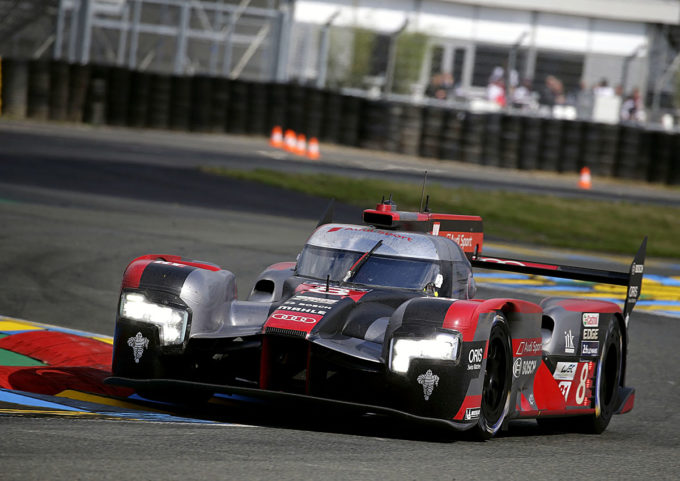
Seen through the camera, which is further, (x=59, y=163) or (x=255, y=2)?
(x=255, y=2)

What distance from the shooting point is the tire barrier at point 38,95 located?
2872 centimetres

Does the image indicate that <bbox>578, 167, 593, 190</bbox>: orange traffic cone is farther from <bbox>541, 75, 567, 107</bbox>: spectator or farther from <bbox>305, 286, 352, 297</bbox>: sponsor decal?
<bbox>305, 286, 352, 297</bbox>: sponsor decal

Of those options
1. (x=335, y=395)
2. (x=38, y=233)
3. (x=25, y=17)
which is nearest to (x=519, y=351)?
(x=335, y=395)

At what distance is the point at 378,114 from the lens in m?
32.0

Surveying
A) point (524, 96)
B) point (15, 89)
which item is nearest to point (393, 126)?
point (524, 96)

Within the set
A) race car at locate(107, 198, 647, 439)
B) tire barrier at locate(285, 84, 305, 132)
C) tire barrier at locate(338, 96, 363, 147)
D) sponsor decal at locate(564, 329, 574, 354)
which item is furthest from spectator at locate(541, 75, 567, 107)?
sponsor decal at locate(564, 329, 574, 354)

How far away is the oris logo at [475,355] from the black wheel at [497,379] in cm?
22

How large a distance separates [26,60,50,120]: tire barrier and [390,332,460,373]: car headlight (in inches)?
954

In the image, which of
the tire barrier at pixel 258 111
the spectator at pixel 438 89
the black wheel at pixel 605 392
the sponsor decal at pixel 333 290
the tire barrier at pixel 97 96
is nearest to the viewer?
the sponsor decal at pixel 333 290

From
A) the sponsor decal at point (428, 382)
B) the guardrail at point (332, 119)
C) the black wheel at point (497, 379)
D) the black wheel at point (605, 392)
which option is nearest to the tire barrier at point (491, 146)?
the guardrail at point (332, 119)

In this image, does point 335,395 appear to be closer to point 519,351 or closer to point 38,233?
point 519,351

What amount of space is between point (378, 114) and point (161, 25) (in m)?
9.27

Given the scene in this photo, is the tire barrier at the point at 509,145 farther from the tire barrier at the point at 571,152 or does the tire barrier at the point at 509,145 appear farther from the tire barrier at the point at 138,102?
the tire barrier at the point at 138,102

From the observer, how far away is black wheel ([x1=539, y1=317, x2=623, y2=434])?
789 centimetres
